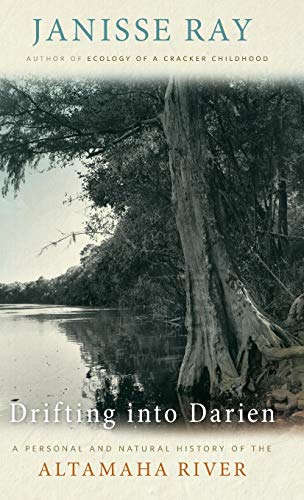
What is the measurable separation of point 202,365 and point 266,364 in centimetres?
120

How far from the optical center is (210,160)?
969 centimetres

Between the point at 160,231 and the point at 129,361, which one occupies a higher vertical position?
the point at 160,231

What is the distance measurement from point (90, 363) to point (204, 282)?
5.63 meters

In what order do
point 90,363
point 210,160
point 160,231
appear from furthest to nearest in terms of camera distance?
1. point 160,231
2. point 90,363
3. point 210,160

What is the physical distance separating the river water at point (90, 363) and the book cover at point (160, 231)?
86 mm

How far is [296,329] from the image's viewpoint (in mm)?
9305

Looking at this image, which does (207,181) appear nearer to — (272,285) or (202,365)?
(202,365)

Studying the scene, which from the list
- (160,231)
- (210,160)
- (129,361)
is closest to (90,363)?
(129,361)

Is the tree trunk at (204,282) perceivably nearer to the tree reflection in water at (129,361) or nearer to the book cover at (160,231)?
the book cover at (160,231)

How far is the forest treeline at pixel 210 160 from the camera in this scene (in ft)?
37.0

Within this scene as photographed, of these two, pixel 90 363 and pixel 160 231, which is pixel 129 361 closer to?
pixel 90 363

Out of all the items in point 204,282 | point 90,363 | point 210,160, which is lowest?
point 90,363

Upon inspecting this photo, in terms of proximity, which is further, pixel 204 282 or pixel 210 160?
pixel 210 160

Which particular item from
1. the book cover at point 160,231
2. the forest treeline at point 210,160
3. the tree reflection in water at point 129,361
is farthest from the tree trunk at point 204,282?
the tree reflection in water at point 129,361
